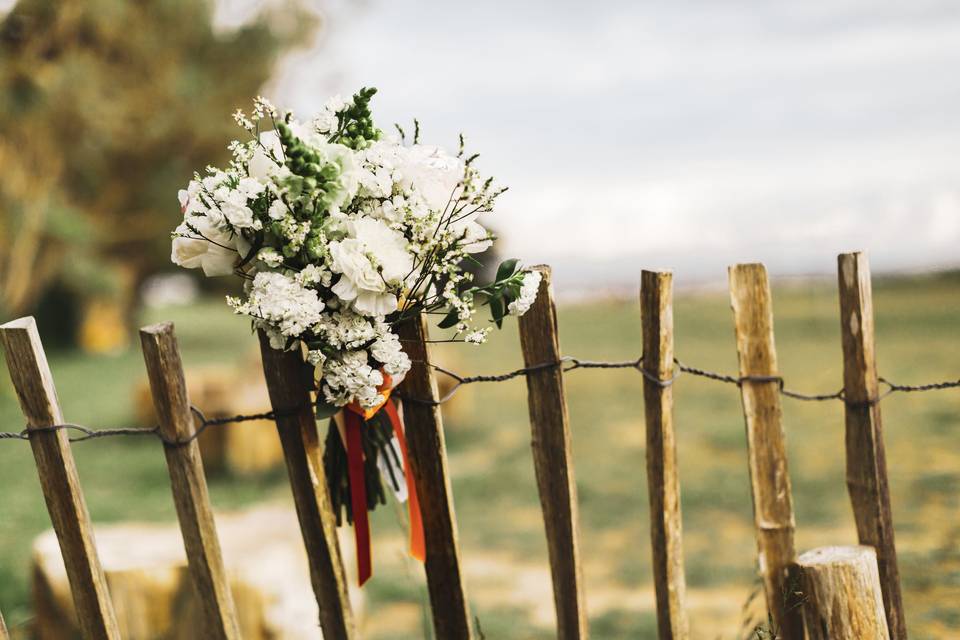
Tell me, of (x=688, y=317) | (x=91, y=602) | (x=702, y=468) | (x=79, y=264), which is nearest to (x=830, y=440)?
(x=702, y=468)

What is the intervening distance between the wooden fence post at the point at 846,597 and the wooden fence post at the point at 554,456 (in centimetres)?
63

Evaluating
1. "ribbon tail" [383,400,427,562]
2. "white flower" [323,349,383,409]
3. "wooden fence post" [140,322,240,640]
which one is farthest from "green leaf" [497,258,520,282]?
"wooden fence post" [140,322,240,640]

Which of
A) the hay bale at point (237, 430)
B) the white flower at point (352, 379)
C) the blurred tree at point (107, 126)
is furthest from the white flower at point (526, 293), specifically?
the blurred tree at point (107, 126)

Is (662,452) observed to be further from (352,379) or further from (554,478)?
(352,379)

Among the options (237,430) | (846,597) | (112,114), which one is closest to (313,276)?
(846,597)

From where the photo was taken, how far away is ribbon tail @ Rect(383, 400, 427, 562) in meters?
2.16

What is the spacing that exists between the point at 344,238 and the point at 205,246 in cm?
33

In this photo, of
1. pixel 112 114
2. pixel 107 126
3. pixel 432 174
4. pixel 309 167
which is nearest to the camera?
pixel 309 167

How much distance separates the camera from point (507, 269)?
6.45 ft

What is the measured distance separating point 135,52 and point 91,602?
13.0 m

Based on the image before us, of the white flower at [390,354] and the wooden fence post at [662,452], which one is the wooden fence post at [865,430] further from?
the white flower at [390,354]

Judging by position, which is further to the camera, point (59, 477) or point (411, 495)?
point (411, 495)

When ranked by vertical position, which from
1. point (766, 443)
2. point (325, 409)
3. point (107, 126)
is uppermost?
point (107, 126)

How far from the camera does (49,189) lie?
44.3 feet
